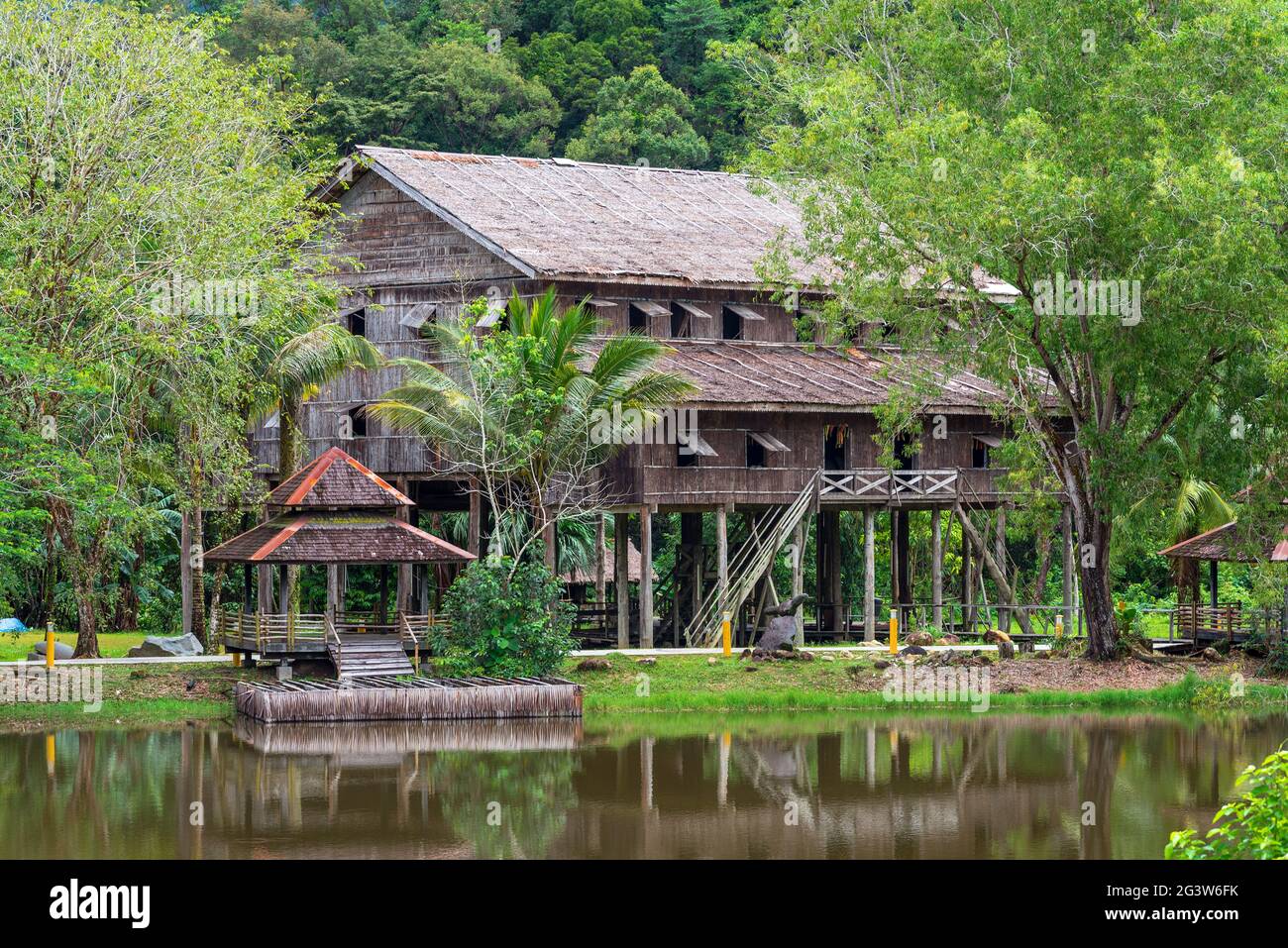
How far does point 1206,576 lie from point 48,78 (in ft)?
122

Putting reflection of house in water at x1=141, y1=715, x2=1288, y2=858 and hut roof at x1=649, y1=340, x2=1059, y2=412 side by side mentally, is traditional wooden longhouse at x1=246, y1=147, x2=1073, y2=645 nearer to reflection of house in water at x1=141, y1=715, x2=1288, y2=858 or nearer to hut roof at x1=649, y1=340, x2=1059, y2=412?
hut roof at x1=649, y1=340, x2=1059, y2=412

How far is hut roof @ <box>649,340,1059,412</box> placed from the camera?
131 feet

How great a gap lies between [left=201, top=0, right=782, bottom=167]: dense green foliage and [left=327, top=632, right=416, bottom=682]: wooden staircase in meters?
34.7

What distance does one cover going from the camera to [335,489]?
35.8 metres

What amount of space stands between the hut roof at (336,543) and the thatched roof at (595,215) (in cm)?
700

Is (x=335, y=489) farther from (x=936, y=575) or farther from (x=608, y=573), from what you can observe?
(x=608, y=573)

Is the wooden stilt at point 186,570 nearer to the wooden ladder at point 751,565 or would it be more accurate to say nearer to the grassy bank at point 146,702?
the grassy bank at point 146,702

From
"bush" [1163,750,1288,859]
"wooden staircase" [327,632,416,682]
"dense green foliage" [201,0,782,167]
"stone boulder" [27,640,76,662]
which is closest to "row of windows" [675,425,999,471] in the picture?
"wooden staircase" [327,632,416,682]

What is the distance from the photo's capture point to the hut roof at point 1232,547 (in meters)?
36.1

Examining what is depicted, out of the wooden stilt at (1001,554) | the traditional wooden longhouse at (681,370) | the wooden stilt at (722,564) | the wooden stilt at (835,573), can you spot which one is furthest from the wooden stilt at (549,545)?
the wooden stilt at (1001,554)

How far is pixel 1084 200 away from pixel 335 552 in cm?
1448

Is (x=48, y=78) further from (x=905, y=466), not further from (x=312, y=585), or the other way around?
(x=905, y=466)

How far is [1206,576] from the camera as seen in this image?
57.3 metres
